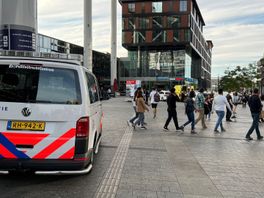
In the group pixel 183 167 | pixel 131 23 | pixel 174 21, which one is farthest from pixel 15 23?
pixel 131 23

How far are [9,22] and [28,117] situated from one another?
453 cm

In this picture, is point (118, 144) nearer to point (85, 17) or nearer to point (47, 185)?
point (47, 185)

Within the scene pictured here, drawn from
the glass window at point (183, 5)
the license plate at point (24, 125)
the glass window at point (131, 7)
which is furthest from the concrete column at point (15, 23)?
the glass window at point (131, 7)

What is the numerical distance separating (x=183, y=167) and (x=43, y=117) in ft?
10.4

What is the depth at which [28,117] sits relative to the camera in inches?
179

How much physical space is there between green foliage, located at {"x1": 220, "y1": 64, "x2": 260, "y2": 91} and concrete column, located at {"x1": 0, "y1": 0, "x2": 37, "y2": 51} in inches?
2527

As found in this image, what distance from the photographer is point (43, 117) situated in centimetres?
455

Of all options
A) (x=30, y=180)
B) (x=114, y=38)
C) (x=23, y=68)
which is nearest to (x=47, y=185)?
(x=30, y=180)

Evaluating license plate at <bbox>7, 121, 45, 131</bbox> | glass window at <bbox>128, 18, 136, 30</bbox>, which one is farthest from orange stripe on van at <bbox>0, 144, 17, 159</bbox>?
glass window at <bbox>128, 18, 136, 30</bbox>

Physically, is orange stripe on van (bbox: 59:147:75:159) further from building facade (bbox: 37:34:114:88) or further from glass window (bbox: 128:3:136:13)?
glass window (bbox: 128:3:136:13)

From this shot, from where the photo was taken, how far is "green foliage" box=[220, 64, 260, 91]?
6688cm

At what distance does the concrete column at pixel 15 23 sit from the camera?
8.09 m

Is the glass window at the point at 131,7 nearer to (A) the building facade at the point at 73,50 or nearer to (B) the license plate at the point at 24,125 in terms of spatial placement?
(A) the building facade at the point at 73,50

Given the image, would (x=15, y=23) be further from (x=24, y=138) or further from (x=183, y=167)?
(x=183, y=167)
